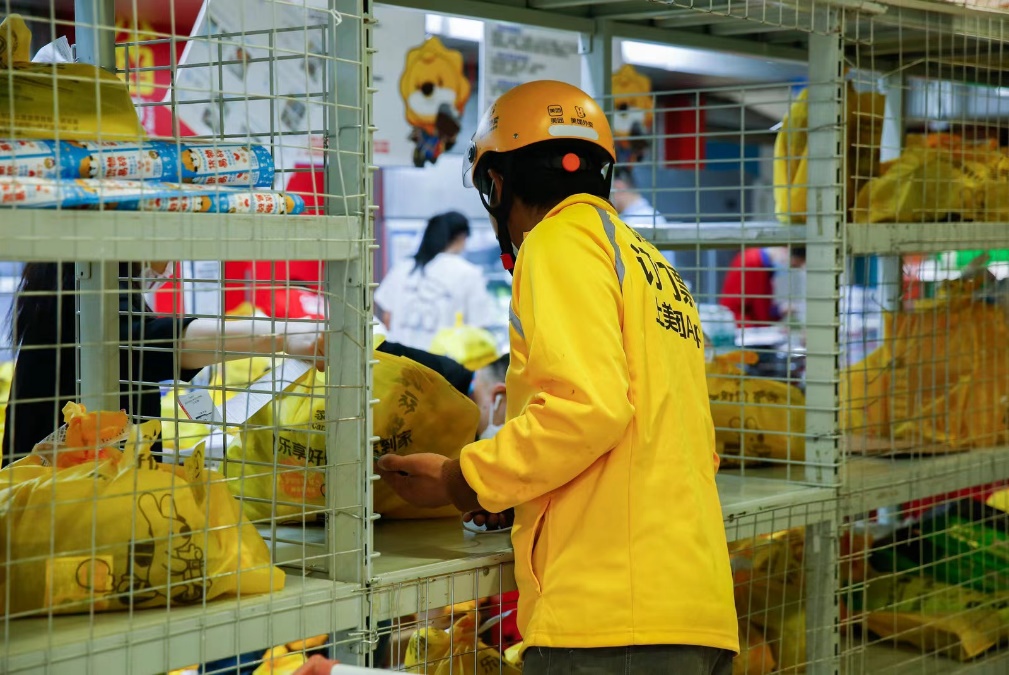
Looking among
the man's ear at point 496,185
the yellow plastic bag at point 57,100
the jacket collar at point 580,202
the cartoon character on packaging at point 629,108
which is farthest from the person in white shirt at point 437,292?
the yellow plastic bag at point 57,100

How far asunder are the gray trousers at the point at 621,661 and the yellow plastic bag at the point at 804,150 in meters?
1.32

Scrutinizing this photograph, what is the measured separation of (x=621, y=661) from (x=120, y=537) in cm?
89

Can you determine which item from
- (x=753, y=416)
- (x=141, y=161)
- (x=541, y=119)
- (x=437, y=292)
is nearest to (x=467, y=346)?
(x=437, y=292)

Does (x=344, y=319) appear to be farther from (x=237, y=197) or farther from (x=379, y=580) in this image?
(x=379, y=580)

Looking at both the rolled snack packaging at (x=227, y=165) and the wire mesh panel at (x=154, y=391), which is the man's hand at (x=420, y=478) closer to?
the wire mesh panel at (x=154, y=391)

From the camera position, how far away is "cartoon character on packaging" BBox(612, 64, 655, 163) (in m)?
4.36

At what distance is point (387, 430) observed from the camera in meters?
2.61

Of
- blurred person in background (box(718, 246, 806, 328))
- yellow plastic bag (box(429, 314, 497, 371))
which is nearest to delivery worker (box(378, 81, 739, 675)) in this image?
yellow plastic bag (box(429, 314, 497, 371))

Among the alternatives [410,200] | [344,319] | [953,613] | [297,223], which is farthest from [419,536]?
[410,200]

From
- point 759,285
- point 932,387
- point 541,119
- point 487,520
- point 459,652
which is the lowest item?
point 459,652

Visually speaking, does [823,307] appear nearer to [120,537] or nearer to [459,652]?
[459,652]

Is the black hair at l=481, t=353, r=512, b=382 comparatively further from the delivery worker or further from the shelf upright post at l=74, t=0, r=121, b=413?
the delivery worker

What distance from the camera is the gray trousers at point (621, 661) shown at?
208 cm

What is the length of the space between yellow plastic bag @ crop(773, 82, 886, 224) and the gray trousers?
1.32m
